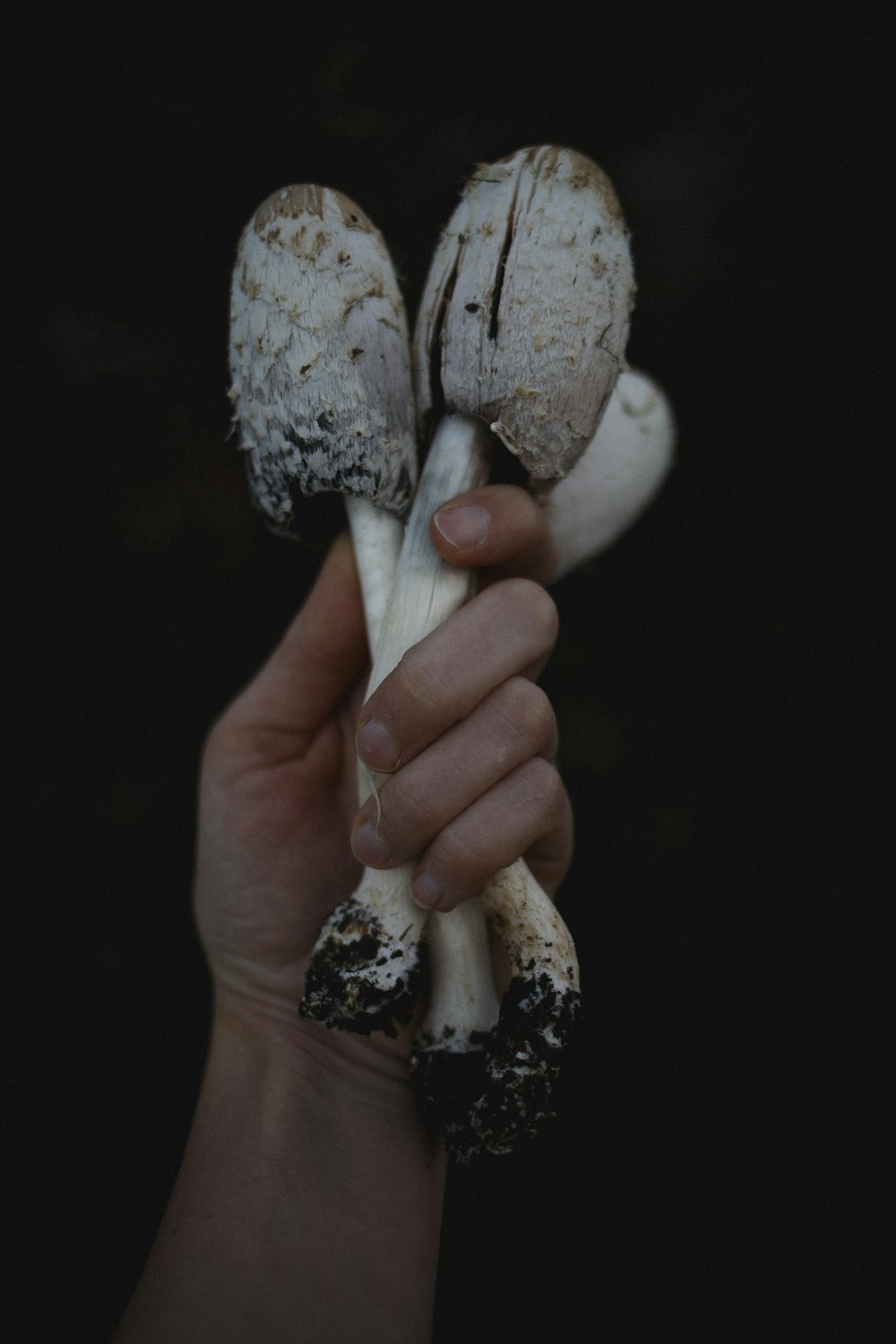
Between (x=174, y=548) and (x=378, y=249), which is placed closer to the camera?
(x=378, y=249)

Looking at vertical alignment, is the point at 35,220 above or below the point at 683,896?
above

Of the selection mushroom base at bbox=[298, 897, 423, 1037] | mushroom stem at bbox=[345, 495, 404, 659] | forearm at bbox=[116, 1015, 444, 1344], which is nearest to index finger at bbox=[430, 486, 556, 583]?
mushroom stem at bbox=[345, 495, 404, 659]

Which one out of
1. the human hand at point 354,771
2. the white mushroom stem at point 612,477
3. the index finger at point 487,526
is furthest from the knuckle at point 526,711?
the white mushroom stem at point 612,477

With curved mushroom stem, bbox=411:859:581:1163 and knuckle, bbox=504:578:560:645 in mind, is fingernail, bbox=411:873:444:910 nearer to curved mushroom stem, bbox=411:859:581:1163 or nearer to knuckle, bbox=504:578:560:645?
curved mushroom stem, bbox=411:859:581:1163

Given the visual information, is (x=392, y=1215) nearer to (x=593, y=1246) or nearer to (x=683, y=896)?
(x=593, y=1246)

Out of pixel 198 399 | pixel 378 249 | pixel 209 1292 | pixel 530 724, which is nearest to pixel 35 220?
pixel 198 399

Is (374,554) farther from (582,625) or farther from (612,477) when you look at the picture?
(582,625)

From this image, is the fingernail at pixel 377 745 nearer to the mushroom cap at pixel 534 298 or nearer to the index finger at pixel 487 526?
the index finger at pixel 487 526
